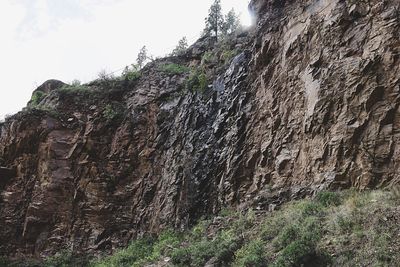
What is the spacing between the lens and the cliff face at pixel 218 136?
13859 mm

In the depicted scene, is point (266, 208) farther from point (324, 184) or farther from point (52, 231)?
point (52, 231)

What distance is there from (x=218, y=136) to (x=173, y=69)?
29.1 ft

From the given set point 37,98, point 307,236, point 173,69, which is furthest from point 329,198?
point 37,98

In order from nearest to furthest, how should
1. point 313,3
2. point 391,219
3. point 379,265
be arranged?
point 379,265 → point 391,219 → point 313,3

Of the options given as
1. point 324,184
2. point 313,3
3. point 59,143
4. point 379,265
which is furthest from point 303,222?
point 59,143

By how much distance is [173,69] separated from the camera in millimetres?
27156

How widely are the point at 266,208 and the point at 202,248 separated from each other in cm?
250

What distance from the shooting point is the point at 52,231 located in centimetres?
2286

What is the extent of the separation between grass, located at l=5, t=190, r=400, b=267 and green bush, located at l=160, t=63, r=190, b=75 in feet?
40.5

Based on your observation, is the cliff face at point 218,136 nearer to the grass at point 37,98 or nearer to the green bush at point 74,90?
the green bush at point 74,90

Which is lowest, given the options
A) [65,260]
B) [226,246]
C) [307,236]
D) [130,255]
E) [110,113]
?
[65,260]

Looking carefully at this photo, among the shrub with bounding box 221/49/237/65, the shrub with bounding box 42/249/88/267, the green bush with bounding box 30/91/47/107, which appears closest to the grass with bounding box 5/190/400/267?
the shrub with bounding box 42/249/88/267

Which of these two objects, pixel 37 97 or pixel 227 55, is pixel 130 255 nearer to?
pixel 227 55

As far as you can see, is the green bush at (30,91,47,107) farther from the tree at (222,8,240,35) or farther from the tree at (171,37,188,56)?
the tree at (222,8,240,35)
